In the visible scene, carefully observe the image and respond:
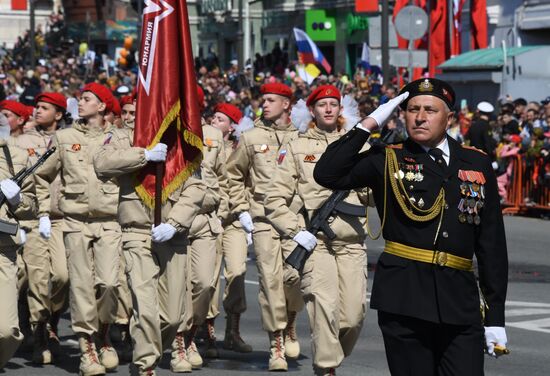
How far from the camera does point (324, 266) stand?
9789 mm

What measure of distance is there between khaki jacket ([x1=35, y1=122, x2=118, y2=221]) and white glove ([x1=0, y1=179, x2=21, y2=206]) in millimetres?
1347

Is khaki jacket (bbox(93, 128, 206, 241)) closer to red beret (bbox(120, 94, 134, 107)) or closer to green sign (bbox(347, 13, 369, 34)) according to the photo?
red beret (bbox(120, 94, 134, 107))

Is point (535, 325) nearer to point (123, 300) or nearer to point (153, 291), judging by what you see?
point (123, 300)

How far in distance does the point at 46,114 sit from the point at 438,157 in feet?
19.2

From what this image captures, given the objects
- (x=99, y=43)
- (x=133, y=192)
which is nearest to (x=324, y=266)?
(x=133, y=192)

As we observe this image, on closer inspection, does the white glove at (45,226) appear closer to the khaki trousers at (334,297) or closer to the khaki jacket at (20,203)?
the khaki jacket at (20,203)

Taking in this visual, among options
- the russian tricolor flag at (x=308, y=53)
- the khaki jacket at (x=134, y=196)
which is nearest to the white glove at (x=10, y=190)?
the khaki jacket at (x=134, y=196)

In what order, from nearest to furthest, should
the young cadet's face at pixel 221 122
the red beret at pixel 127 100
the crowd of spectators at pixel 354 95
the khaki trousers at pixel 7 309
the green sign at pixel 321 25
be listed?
the khaki trousers at pixel 7 309, the red beret at pixel 127 100, the young cadet's face at pixel 221 122, the crowd of spectators at pixel 354 95, the green sign at pixel 321 25

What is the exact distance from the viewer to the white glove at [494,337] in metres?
6.83

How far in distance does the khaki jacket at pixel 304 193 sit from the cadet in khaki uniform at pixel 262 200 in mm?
1146

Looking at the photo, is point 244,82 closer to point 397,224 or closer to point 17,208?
point 17,208

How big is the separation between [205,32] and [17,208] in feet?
190

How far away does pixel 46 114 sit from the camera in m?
12.2

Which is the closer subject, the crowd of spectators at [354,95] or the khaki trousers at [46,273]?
the khaki trousers at [46,273]
